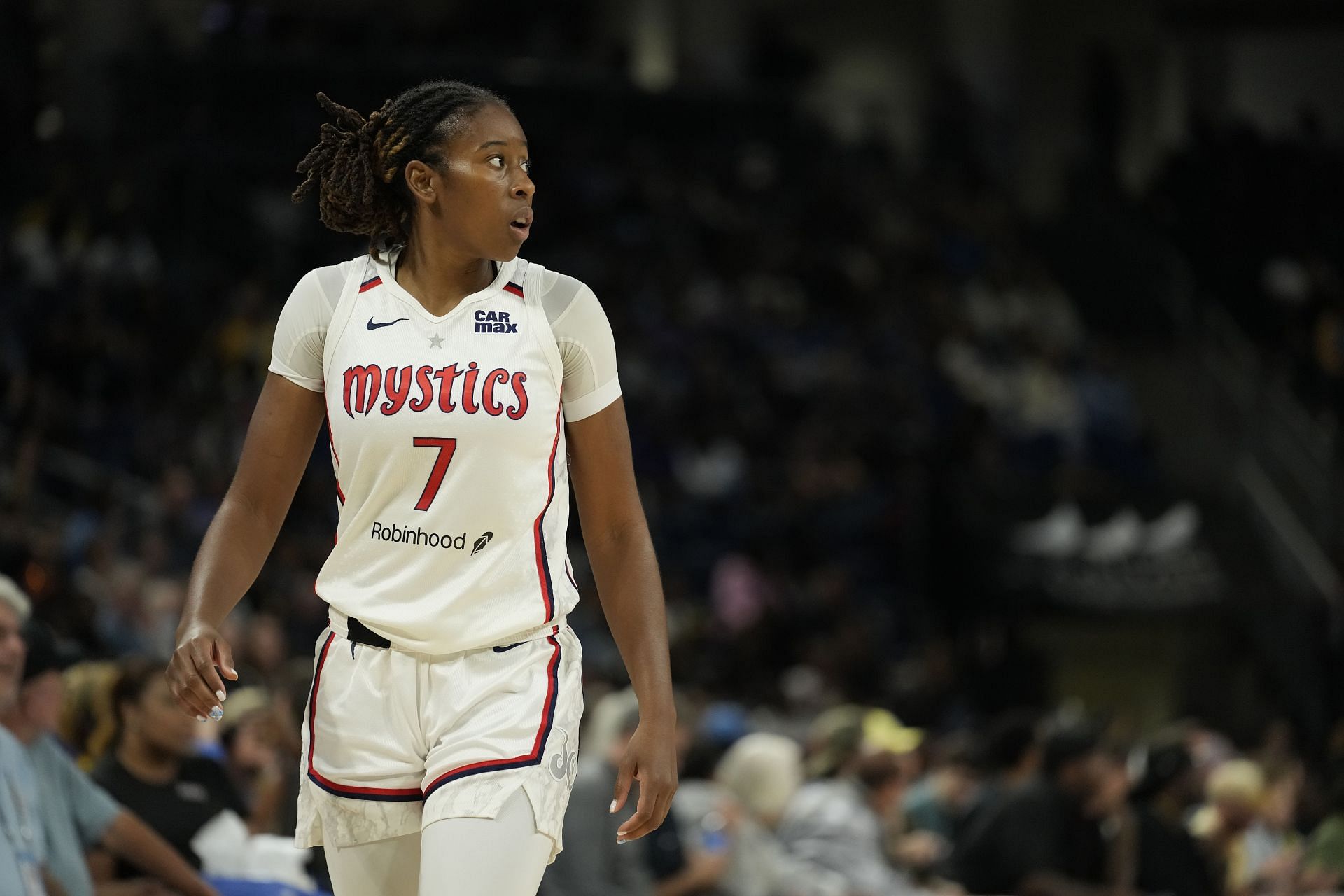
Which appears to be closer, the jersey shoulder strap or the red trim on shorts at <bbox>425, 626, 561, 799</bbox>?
the red trim on shorts at <bbox>425, 626, 561, 799</bbox>

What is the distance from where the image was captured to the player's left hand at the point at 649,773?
2.79 metres

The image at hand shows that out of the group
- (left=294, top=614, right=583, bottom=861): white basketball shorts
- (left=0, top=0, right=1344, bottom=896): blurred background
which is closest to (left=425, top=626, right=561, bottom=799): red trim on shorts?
(left=294, top=614, right=583, bottom=861): white basketball shorts

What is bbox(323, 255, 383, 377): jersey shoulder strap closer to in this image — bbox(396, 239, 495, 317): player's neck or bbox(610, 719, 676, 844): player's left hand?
bbox(396, 239, 495, 317): player's neck

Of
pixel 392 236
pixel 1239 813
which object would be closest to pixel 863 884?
pixel 1239 813

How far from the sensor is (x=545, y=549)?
2.90 m

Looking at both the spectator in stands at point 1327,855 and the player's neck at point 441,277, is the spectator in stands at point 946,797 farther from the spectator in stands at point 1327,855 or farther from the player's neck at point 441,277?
the player's neck at point 441,277

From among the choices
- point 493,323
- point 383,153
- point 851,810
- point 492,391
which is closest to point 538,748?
point 492,391

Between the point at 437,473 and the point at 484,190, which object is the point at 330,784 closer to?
the point at 437,473

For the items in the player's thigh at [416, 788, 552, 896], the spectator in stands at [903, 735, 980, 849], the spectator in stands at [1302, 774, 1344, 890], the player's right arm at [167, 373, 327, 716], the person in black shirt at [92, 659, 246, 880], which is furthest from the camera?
Result: the spectator in stands at [903, 735, 980, 849]

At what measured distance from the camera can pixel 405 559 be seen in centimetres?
284

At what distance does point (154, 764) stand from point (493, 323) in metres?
2.87

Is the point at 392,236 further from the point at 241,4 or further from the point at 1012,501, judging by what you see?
the point at 241,4

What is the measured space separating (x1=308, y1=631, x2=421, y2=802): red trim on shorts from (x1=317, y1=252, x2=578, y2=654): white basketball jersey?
0.08m

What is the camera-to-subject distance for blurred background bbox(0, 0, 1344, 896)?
8.54 m
